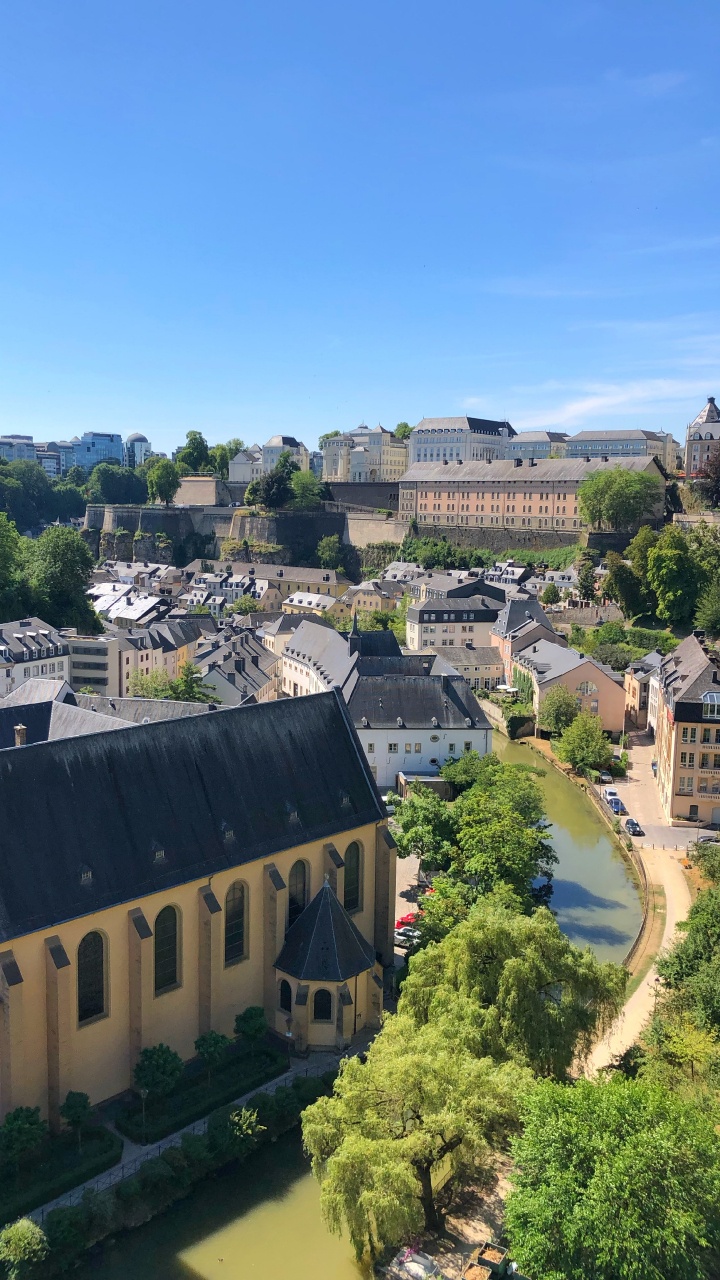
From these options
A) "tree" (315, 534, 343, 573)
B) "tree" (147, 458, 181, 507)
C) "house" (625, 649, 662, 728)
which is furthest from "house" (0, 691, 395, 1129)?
"tree" (147, 458, 181, 507)

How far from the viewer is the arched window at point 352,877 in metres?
29.7

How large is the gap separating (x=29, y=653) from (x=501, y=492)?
228ft

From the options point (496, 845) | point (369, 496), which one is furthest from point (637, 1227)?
point (369, 496)

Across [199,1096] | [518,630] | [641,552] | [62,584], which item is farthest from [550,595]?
[199,1096]

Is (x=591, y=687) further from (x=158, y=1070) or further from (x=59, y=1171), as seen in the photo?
(x=59, y=1171)

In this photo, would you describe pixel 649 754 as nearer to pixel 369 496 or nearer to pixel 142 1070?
pixel 142 1070

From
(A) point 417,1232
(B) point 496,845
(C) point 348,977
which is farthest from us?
(B) point 496,845

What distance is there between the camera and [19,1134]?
811 inches

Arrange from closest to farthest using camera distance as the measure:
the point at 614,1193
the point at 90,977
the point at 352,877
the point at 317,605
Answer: the point at 614,1193
the point at 90,977
the point at 352,877
the point at 317,605

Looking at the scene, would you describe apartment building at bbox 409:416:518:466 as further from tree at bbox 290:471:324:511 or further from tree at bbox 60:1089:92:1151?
tree at bbox 60:1089:92:1151

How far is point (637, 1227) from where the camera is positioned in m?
15.7

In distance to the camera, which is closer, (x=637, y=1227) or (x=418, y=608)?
(x=637, y=1227)

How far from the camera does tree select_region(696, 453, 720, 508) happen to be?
97312 mm

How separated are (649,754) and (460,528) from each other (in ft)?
217
